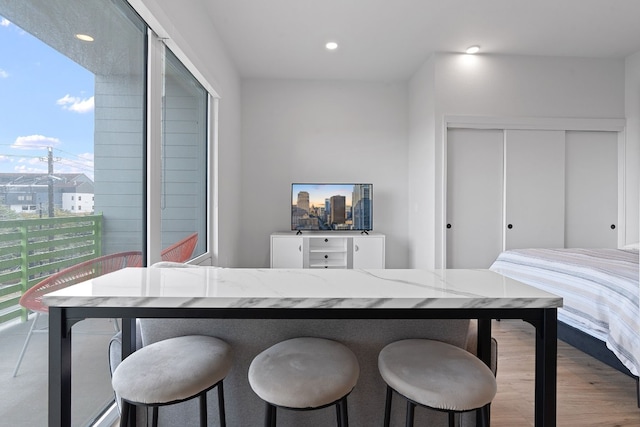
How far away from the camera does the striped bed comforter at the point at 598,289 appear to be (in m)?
1.61

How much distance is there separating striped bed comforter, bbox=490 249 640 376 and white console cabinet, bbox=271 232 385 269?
1.59 metres

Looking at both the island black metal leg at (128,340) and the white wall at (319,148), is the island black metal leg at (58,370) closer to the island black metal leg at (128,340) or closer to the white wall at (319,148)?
the island black metal leg at (128,340)

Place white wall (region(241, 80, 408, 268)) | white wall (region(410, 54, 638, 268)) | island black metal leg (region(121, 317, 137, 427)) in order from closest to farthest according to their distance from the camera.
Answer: island black metal leg (region(121, 317, 137, 427)) → white wall (region(410, 54, 638, 268)) → white wall (region(241, 80, 408, 268))

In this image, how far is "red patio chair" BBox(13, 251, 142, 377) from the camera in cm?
114

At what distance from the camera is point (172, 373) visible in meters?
0.94

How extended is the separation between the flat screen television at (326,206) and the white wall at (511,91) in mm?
877

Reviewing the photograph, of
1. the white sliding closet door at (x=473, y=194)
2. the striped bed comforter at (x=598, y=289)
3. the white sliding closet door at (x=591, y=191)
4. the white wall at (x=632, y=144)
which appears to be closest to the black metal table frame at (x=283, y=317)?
the striped bed comforter at (x=598, y=289)

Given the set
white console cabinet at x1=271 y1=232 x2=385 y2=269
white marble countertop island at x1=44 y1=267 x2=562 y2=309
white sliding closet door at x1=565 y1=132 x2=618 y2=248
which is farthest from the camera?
white console cabinet at x1=271 y1=232 x2=385 y2=269

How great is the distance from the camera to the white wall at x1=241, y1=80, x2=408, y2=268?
13.8ft

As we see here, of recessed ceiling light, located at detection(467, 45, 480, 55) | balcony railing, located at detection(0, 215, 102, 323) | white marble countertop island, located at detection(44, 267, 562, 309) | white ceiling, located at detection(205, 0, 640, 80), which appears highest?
white ceiling, located at detection(205, 0, 640, 80)

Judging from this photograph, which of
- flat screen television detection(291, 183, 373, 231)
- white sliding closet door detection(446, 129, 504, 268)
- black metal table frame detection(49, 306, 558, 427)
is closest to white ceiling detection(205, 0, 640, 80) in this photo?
white sliding closet door detection(446, 129, 504, 268)

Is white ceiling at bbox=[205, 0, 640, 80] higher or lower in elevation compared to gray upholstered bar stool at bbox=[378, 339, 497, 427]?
higher

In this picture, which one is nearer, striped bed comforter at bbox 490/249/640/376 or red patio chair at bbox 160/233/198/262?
striped bed comforter at bbox 490/249/640/376

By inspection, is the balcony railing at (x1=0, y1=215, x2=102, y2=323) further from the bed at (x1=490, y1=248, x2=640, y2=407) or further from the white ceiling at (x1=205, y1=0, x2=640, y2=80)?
the bed at (x1=490, y1=248, x2=640, y2=407)
